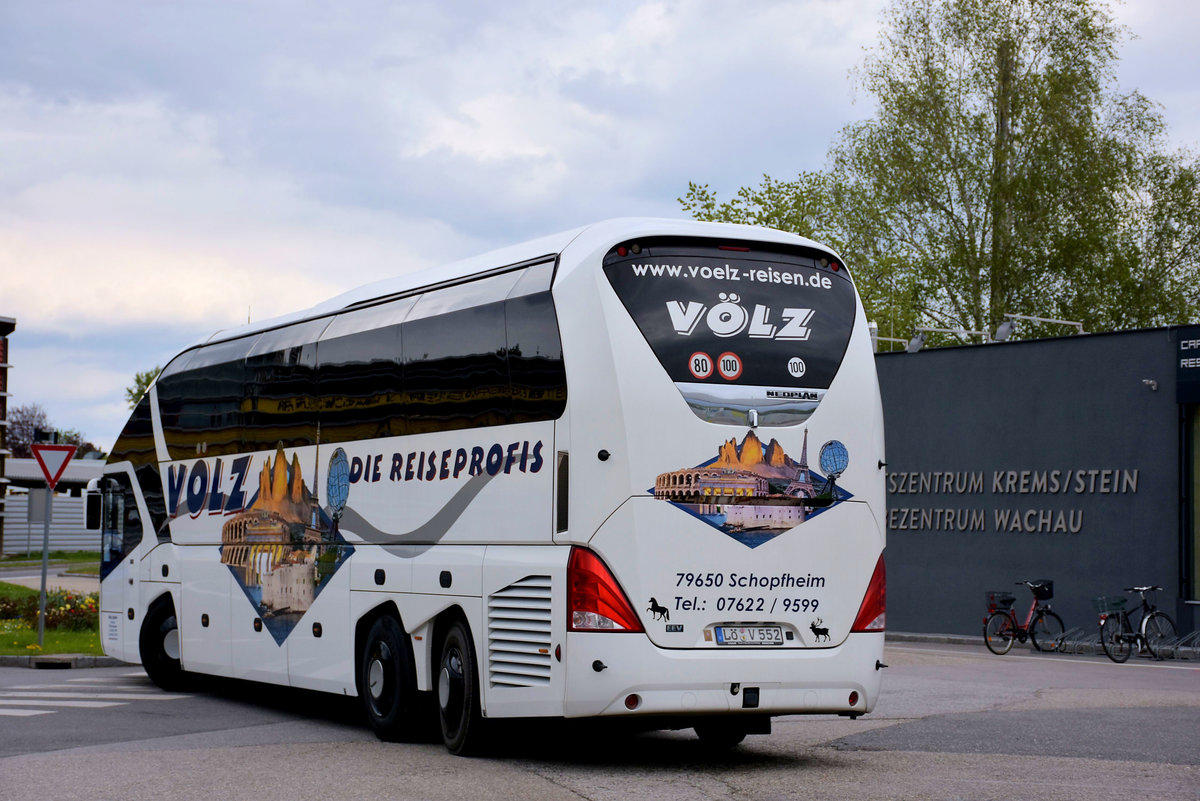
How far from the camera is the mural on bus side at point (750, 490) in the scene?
1015cm

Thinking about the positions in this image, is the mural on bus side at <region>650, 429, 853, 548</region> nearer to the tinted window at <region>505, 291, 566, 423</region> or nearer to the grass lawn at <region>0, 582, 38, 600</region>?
the tinted window at <region>505, 291, 566, 423</region>

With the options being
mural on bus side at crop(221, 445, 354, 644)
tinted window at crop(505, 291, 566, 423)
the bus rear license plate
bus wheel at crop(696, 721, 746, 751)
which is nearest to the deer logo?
the bus rear license plate

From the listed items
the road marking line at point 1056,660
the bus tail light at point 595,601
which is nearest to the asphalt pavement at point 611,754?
the bus tail light at point 595,601

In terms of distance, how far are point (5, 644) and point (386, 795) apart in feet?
50.6

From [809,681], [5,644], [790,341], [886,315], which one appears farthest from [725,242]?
[886,315]

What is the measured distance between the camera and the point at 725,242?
35.3 ft

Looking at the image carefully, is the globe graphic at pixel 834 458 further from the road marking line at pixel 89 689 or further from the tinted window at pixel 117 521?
the tinted window at pixel 117 521

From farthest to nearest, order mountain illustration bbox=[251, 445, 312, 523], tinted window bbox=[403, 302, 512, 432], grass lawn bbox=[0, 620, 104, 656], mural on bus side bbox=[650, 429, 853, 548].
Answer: grass lawn bbox=[0, 620, 104, 656] < mountain illustration bbox=[251, 445, 312, 523] < tinted window bbox=[403, 302, 512, 432] < mural on bus side bbox=[650, 429, 853, 548]

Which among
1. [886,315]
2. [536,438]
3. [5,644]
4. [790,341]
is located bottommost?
[5,644]

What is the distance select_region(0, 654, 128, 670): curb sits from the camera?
20.6 m

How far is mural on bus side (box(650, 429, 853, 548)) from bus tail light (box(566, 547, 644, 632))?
2.07 feet

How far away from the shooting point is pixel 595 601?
9.91 m

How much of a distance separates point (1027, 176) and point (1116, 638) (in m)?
21.2

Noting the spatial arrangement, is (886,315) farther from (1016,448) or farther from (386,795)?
(386,795)
